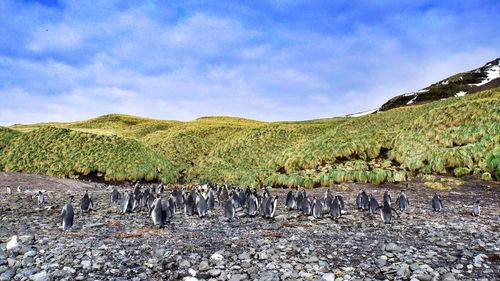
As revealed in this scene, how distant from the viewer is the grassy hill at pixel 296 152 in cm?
2677

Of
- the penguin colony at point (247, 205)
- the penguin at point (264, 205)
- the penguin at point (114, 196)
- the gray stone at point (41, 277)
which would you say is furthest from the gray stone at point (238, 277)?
the penguin at point (114, 196)

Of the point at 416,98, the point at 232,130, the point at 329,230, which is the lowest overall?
the point at 329,230

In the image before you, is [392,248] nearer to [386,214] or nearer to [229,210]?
[386,214]

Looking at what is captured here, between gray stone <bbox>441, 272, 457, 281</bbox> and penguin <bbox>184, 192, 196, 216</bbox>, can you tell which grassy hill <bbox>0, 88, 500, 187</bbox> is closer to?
penguin <bbox>184, 192, 196, 216</bbox>

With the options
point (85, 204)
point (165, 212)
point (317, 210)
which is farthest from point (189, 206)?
point (317, 210)

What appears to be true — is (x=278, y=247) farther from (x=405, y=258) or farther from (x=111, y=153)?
(x=111, y=153)

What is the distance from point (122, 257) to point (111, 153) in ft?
101

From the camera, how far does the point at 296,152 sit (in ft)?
116

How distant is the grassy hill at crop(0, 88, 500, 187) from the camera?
26.8m

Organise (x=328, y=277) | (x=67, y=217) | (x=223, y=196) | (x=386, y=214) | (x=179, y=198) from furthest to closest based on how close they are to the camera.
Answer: (x=223, y=196) → (x=179, y=198) → (x=386, y=214) → (x=67, y=217) → (x=328, y=277)

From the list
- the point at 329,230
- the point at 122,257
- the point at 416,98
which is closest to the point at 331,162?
the point at 329,230

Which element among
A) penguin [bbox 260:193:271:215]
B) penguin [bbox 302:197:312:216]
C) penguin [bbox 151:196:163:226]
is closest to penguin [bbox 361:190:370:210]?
penguin [bbox 302:197:312:216]

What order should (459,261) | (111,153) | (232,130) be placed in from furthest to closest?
(232,130) → (111,153) → (459,261)

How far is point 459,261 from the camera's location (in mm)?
9047
